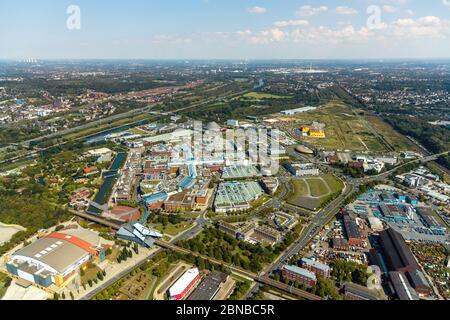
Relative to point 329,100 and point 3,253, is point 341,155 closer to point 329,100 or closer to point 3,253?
point 3,253

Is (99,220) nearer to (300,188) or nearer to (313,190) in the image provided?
(300,188)

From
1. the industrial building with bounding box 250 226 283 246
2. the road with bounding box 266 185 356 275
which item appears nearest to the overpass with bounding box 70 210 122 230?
the industrial building with bounding box 250 226 283 246

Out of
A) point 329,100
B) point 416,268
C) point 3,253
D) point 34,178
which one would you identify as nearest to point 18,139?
point 34,178

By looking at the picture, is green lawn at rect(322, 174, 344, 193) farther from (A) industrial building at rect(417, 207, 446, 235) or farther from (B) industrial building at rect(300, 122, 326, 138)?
(B) industrial building at rect(300, 122, 326, 138)

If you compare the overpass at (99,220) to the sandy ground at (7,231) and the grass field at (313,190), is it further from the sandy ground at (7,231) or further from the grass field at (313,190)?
the grass field at (313,190)

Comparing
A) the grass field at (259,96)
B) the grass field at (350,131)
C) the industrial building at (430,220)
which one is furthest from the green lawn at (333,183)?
the grass field at (259,96)

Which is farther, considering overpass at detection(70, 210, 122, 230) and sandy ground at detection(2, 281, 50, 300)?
overpass at detection(70, 210, 122, 230)
